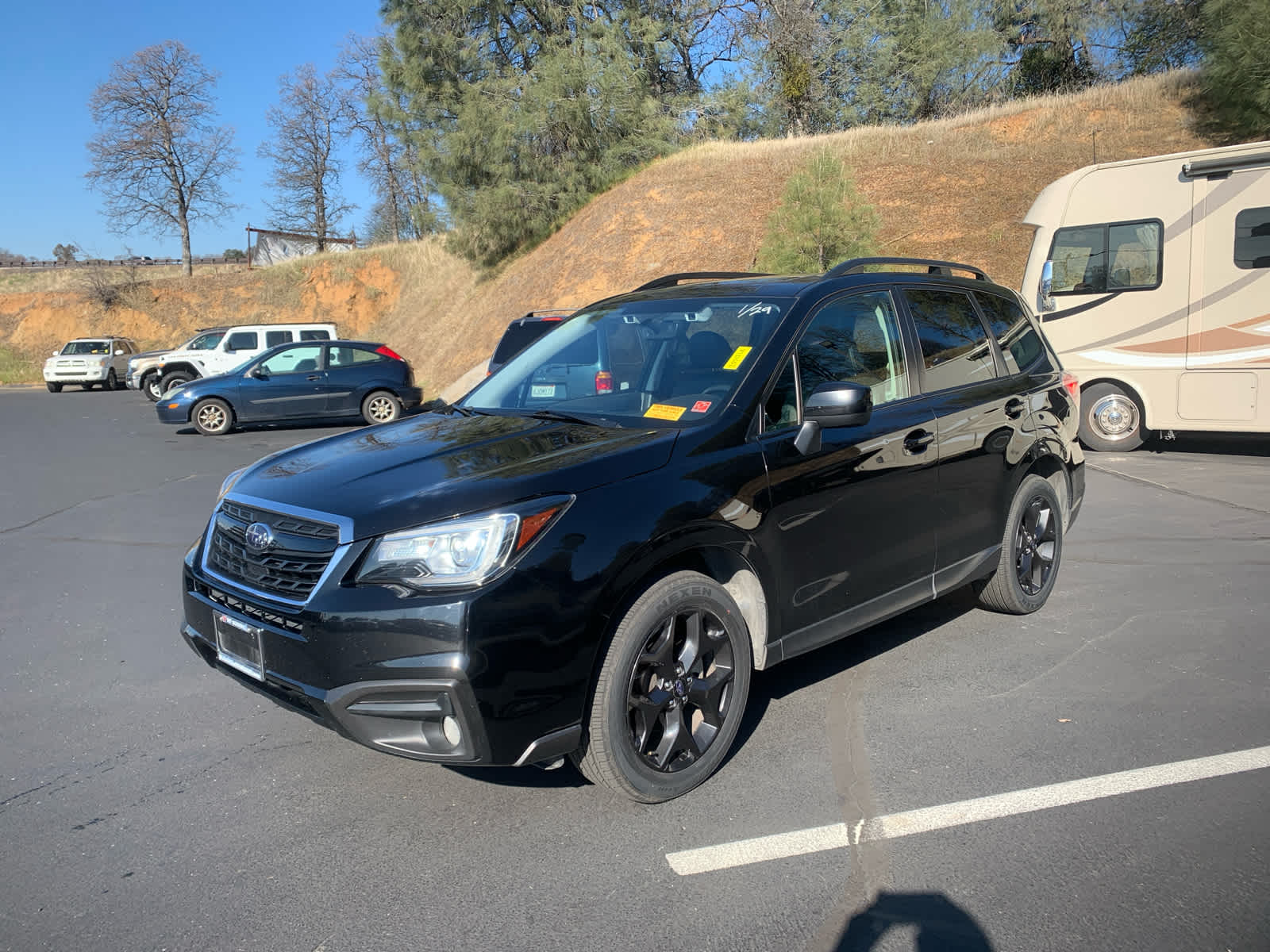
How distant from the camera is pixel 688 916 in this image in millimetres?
2730

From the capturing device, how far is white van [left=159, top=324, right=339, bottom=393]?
25469 mm

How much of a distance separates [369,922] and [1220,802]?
114 inches

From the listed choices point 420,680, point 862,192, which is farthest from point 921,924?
point 862,192

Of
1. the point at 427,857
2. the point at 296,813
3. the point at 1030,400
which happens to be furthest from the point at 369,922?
the point at 1030,400

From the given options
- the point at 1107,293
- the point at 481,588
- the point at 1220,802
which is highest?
the point at 1107,293

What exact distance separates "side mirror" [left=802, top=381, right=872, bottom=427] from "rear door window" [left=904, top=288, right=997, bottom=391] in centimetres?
99

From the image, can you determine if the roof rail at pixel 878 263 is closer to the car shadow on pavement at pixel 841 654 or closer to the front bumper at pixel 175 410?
the car shadow on pavement at pixel 841 654

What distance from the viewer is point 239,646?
3326mm

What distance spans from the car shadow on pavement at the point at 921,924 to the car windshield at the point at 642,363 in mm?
1794

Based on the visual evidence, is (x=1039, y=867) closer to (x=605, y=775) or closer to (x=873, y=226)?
(x=605, y=775)

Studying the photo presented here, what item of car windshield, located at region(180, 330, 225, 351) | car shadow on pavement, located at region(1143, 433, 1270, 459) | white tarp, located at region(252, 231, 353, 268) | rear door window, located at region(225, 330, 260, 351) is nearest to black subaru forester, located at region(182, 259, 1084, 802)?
car shadow on pavement, located at region(1143, 433, 1270, 459)

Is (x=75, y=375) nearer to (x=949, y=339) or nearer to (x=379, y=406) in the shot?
(x=379, y=406)

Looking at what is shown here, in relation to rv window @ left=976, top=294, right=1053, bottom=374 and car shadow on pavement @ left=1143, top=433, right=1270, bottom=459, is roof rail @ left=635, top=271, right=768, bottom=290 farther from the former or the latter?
car shadow on pavement @ left=1143, top=433, right=1270, bottom=459

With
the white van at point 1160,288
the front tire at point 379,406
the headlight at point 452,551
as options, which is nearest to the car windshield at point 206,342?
the front tire at point 379,406
